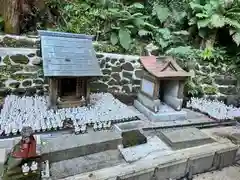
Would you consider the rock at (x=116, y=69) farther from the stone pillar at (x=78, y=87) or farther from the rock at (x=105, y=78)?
the stone pillar at (x=78, y=87)

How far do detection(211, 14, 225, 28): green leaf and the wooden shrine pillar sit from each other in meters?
3.63

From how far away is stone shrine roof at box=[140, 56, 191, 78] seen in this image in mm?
4156

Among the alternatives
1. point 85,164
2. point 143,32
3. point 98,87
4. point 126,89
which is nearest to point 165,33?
point 143,32

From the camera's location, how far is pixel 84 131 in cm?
349

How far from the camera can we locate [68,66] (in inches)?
149

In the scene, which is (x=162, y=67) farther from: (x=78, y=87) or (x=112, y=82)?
(x=78, y=87)

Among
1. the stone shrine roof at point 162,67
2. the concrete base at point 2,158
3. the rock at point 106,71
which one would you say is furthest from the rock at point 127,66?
the concrete base at point 2,158

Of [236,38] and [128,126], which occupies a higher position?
[236,38]

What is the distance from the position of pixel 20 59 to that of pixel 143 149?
2926mm

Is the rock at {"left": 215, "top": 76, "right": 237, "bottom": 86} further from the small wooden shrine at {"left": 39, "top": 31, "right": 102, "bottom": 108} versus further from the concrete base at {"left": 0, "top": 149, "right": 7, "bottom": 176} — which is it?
the concrete base at {"left": 0, "top": 149, "right": 7, "bottom": 176}

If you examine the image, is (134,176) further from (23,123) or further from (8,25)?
(8,25)

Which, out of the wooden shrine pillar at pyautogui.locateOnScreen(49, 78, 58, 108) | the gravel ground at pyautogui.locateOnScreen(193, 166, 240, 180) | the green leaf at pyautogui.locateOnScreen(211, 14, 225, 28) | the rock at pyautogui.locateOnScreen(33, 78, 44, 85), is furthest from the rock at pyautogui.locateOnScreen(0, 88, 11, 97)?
the green leaf at pyautogui.locateOnScreen(211, 14, 225, 28)

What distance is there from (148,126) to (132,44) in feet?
7.15

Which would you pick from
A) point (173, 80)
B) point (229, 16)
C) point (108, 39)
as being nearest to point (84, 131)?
point (173, 80)
